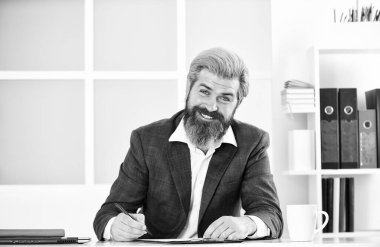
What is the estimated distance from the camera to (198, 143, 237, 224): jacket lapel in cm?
264

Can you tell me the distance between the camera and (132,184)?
105 inches

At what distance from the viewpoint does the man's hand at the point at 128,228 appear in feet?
7.26

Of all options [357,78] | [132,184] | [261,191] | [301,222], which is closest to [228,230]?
[301,222]

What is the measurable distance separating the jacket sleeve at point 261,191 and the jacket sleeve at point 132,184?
0.39m

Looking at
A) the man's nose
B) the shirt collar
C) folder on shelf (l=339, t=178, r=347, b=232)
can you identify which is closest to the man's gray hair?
the man's nose

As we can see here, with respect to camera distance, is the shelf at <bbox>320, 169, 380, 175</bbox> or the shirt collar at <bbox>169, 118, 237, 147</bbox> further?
the shelf at <bbox>320, 169, 380, 175</bbox>

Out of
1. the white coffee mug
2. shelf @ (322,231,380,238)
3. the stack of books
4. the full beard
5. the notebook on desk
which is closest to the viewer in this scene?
the notebook on desk

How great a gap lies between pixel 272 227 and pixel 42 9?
260cm

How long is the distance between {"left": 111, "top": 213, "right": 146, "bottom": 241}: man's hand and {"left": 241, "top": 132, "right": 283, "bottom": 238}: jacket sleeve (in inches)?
17.0

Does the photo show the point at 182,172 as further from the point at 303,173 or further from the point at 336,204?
the point at 336,204

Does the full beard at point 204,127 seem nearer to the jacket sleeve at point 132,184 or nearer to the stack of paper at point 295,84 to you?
the jacket sleeve at point 132,184

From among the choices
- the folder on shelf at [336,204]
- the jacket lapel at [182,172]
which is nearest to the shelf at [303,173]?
the folder on shelf at [336,204]

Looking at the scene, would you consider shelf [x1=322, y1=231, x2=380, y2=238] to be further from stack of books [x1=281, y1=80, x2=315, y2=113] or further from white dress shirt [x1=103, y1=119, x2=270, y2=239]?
white dress shirt [x1=103, y1=119, x2=270, y2=239]

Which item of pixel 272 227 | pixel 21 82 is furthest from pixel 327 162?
pixel 21 82
